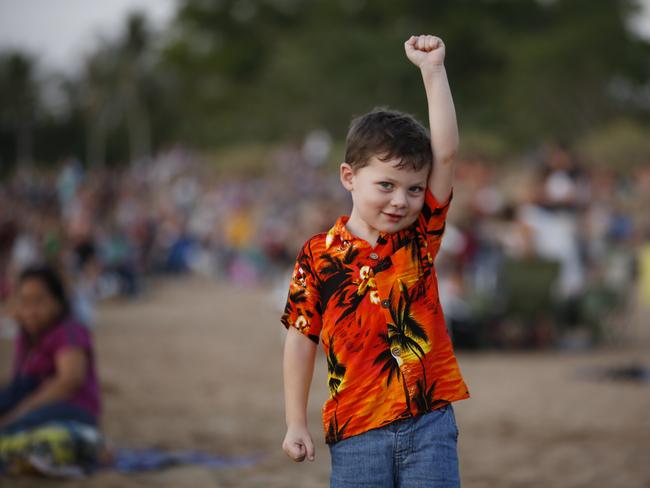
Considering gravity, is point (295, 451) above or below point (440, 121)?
below

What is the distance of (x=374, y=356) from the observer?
94.8 inches

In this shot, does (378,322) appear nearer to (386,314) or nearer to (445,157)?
(386,314)

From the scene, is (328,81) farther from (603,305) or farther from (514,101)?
(603,305)

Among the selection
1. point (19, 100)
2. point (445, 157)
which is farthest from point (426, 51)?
point (19, 100)

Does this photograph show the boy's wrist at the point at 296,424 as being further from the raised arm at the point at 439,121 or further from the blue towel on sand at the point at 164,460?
the blue towel on sand at the point at 164,460

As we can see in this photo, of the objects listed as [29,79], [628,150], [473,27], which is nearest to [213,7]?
[29,79]

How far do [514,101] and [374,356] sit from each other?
36.3 metres

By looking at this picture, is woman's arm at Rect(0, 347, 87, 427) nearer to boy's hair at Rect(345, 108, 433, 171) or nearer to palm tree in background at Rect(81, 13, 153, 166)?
boy's hair at Rect(345, 108, 433, 171)

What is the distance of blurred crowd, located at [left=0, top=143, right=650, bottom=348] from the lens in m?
9.21

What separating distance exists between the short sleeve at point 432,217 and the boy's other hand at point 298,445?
0.65 m

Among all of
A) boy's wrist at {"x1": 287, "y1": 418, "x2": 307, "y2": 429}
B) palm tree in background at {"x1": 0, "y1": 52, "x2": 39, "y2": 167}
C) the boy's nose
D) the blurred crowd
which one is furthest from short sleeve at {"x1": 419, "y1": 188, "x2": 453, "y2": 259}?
palm tree in background at {"x1": 0, "y1": 52, "x2": 39, "y2": 167}

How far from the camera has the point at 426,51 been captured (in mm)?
2492

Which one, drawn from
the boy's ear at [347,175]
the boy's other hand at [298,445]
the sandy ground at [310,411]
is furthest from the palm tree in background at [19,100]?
the boy's other hand at [298,445]

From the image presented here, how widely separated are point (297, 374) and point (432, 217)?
23.6 inches
